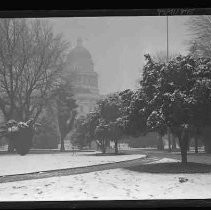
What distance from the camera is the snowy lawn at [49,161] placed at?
26.4 ft

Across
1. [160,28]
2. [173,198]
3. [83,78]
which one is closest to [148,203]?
[173,198]

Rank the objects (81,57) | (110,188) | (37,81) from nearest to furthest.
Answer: (110,188), (81,57), (37,81)

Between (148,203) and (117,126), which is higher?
(117,126)

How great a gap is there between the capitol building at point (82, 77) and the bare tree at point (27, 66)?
285 millimetres

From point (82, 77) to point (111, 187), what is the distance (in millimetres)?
2712

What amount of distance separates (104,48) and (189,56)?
198 centimetres

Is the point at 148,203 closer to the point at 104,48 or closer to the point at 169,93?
the point at 169,93

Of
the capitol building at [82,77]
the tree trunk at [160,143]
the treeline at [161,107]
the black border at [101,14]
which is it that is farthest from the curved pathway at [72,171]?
the capitol building at [82,77]

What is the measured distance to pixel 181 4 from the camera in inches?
303

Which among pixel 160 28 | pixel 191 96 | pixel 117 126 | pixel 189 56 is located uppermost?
pixel 160 28

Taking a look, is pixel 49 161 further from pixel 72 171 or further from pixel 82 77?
pixel 82 77

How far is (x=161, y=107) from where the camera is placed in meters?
8.28

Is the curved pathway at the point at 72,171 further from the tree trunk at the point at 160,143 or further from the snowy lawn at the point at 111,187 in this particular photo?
the tree trunk at the point at 160,143

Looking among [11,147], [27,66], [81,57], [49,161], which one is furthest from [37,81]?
[49,161]
